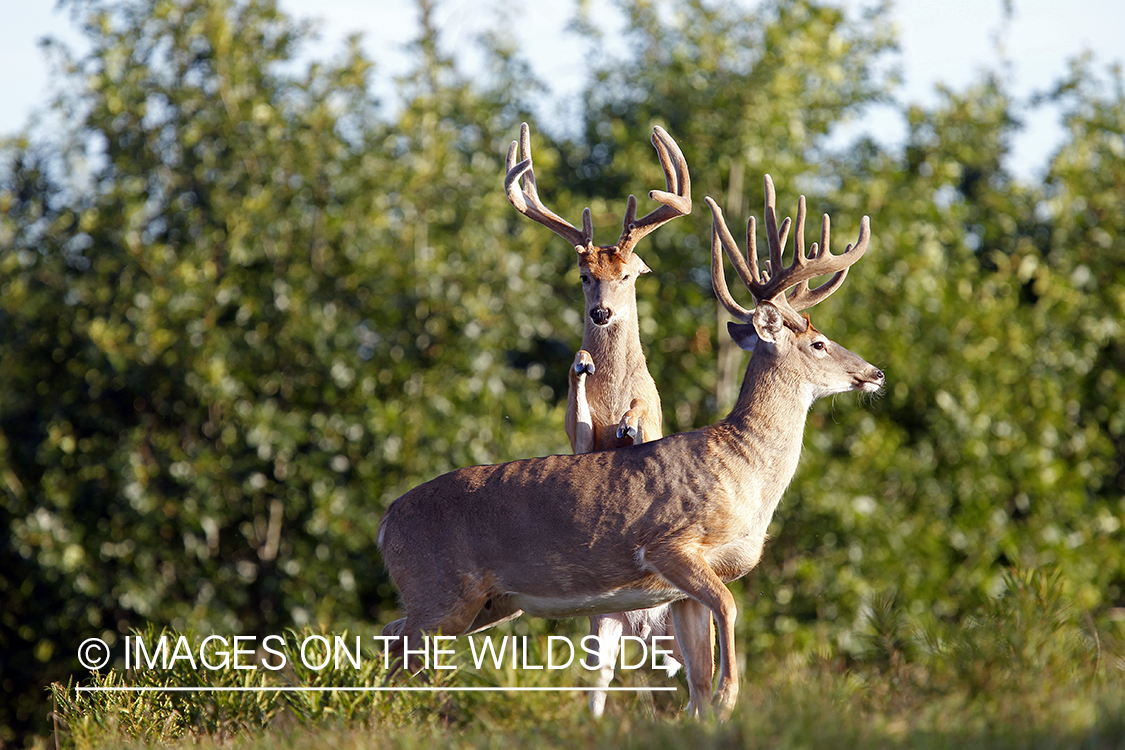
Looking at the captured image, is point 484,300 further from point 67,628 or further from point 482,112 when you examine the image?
point 67,628

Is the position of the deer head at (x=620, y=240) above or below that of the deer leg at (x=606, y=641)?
above

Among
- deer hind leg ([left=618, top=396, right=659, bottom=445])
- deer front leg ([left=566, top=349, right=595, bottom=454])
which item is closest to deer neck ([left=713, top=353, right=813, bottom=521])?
deer hind leg ([left=618, top=396, right=659, bottom=445])

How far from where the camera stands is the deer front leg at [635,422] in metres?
4.86

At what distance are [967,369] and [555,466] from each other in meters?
7.41

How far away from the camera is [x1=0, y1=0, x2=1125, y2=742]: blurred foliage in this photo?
9266mm

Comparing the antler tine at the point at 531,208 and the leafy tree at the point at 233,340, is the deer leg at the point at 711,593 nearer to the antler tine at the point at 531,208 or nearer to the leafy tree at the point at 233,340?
the antler tine at the point at 531,208

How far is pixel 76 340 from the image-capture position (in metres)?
9.83

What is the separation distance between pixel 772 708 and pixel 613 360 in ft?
5.87

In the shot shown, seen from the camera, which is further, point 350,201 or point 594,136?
point 594,136

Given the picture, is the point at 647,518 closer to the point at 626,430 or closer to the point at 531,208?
the point at 626,430

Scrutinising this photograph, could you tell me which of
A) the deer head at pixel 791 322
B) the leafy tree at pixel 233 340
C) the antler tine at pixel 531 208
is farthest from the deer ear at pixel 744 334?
the leafy tree at pixel 233 340

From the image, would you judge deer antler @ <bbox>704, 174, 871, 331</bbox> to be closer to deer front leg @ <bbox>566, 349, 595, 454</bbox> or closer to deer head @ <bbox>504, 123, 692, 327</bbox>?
deer head @ <bbox>504, 123, 692, 327</bbox>

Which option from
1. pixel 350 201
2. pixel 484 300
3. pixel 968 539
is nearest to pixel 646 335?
pixel 484 300

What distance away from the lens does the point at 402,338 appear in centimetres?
986
